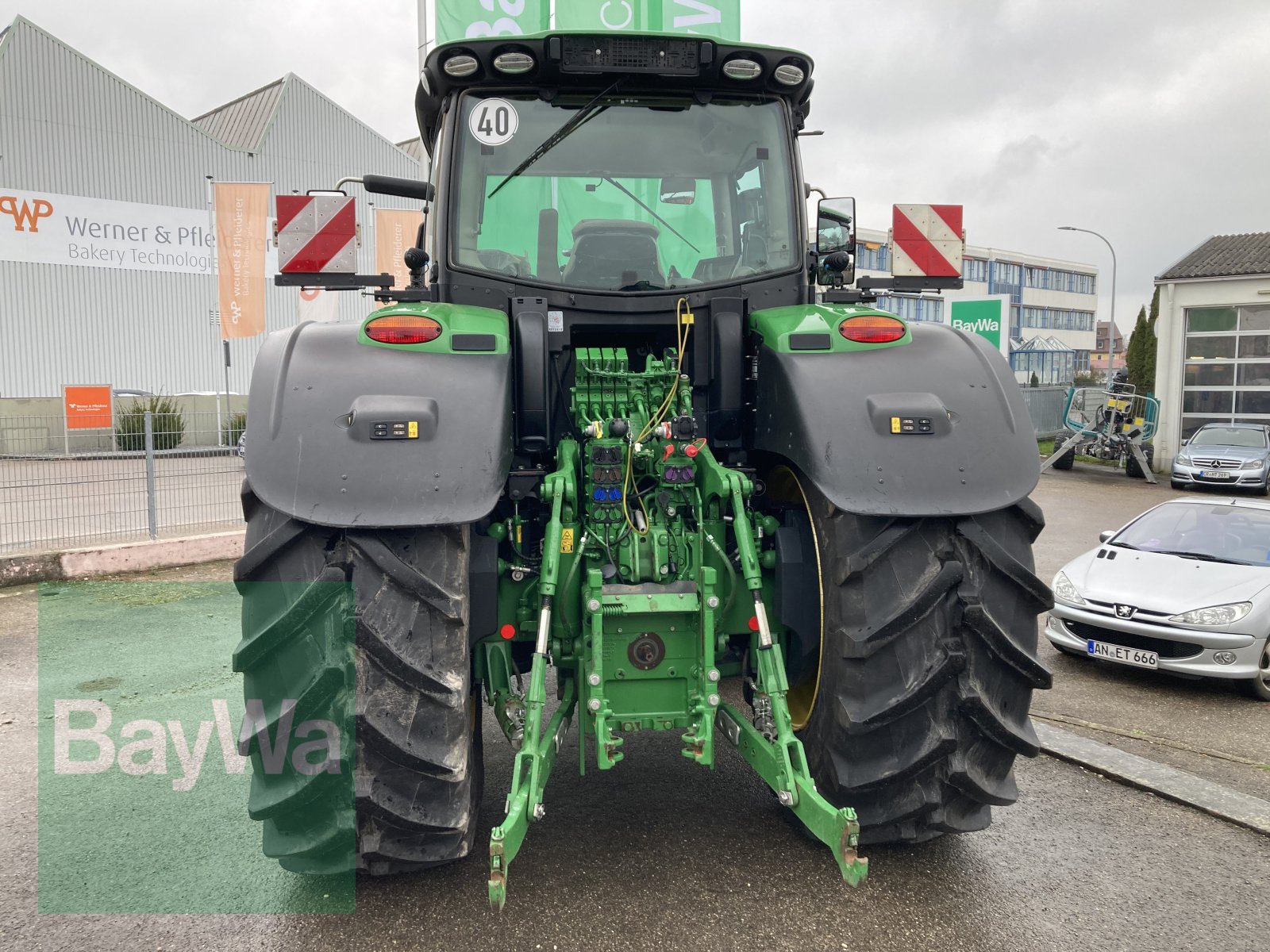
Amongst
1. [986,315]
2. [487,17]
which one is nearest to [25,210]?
[487,17]

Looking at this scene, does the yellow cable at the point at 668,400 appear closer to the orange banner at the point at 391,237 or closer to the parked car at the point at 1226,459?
the orange banner at the point at 391,237

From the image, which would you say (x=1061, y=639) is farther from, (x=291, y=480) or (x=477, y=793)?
(x=291, y=480)

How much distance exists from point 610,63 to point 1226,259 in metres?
25.9

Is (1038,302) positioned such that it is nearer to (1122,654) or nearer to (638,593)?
(1122,654)

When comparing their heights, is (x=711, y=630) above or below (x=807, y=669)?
above

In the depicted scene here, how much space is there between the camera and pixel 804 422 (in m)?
3.35

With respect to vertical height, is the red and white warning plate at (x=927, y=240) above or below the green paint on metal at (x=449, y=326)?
above

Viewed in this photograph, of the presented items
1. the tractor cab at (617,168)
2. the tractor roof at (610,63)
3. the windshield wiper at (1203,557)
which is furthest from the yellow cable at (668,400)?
the windshield wiper at (1203,557)

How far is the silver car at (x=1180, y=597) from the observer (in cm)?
712

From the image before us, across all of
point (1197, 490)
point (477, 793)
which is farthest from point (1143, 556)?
point (1197, 490)

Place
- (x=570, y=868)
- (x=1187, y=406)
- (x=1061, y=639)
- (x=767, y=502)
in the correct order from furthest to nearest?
1. (x=1187, y=406)
2. (x=1061, y=639)
3. (x=767, y=502)
4. (x=570, y=868)

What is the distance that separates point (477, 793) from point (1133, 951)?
2122mm

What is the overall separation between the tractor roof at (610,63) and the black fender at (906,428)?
113cm

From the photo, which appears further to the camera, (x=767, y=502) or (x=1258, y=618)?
(x=1258, y=618)
